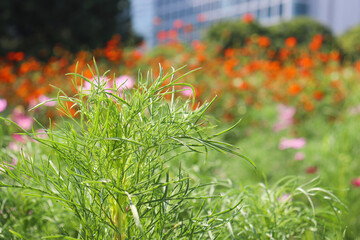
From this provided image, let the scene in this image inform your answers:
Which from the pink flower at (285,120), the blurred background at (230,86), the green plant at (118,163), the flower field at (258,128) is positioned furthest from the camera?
the pink flower at (285,120)

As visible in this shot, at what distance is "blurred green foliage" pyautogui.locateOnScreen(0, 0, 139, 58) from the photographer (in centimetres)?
1111

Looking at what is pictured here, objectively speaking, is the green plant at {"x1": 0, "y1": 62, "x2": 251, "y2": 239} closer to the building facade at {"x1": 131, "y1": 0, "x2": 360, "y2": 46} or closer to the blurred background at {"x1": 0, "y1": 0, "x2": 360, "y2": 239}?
the blurred background at {"x1": 0, "y1": 0, "x2": 360, "y2": 239}

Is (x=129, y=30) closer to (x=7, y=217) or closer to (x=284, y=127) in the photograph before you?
(x=284, y=127)

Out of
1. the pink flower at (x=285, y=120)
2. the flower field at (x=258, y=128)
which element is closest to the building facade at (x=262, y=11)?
the flower field at (x=258, y=128)

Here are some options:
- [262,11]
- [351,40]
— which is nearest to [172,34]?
[351,40]

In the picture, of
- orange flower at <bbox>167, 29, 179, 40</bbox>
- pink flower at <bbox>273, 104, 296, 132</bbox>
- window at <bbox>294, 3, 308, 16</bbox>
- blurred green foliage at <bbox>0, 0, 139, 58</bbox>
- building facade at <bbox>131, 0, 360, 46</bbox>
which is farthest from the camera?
window at <bbox>294, 3, 308, 16</bbox>

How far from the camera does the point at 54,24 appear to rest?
11727mm

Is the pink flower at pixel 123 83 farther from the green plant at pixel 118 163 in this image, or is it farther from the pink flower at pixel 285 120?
the pink flower at pixel 285 120

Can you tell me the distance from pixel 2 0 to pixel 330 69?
8188 mm

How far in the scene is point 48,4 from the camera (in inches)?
457

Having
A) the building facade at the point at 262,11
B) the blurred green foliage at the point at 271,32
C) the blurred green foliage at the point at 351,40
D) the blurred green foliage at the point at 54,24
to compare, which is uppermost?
the blurred green foliage at the point at 54,24

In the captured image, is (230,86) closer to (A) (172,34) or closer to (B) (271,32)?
(A) (172,34)

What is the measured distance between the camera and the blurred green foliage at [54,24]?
1111 centimetres

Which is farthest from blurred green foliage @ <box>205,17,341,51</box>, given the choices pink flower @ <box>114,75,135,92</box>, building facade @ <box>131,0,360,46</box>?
pink flower @ <box>114,75,135,92</box>
